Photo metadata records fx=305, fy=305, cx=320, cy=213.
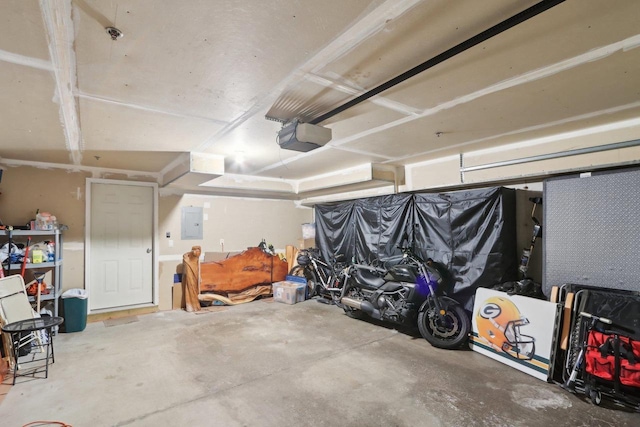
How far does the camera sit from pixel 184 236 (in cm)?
541

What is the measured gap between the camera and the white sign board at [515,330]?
9.11 ft

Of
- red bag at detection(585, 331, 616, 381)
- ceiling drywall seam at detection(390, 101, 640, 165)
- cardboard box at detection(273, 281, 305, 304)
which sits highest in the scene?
ceiling drywall seam at detection(390, 101, 640, 165)

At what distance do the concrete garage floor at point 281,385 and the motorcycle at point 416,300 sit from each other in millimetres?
211

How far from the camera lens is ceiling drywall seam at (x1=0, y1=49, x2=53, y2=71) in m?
1.56

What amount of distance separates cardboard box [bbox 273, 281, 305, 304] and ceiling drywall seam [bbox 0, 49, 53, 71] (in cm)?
454

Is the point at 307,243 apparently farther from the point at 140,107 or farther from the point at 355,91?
the point at 355,91

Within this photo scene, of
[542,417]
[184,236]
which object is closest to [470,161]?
[542,417]

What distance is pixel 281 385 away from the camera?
8.65 ft

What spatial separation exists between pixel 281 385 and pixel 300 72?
248 cm

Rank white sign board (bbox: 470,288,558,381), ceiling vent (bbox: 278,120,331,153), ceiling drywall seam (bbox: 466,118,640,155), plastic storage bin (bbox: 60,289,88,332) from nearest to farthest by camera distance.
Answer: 1. ceiling vent (bbox: 278,120,331,153)
2. ceiling drywall seam (bbox: 466,118,640,155)
3. white sign board (bbox: 470,288,558,381)
4. plastic storage bin (bbox: 60,289,88,332)

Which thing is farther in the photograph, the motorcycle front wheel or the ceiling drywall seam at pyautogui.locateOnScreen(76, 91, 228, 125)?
the motorcycle front wheel

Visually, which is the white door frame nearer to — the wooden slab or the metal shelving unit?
the metal shelving unit

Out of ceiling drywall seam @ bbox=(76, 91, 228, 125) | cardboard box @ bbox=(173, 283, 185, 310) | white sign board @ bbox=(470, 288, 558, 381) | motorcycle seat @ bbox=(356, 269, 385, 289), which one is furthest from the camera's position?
cardboard box @ bbox=(173, 283, 185, 310)

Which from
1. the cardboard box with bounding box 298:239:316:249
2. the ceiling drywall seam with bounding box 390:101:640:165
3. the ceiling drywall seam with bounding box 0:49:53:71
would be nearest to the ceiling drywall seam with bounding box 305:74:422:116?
the ceiling drywall seam with bounding box 390:101:640:165
